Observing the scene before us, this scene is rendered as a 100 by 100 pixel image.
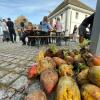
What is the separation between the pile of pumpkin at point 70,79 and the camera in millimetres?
1028

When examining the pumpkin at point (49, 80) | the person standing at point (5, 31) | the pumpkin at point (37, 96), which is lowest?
the person standing at point (5, 31)

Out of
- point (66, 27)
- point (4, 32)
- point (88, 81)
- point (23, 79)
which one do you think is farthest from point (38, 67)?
point (66, 27)

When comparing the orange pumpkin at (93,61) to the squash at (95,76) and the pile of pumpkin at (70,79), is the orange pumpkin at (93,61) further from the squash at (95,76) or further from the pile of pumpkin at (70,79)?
the squash at (95,76)

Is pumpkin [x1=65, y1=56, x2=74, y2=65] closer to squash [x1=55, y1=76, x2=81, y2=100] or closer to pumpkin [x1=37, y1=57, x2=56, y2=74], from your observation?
pumpkin [x1=37, y1=57, x2=56, y2=74]

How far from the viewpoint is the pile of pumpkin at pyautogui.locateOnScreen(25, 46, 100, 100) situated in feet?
3.37

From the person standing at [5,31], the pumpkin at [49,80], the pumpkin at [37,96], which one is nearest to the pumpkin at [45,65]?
the pumpkin at [49,80]

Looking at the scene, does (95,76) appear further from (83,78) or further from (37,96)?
(37,96)

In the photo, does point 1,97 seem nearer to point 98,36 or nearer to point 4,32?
point 98,36

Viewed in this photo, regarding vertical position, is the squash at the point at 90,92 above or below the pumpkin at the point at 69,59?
below

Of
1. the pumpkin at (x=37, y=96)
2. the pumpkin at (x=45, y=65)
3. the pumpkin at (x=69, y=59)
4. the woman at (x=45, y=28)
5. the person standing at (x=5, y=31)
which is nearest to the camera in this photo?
the pumpkin at (x=37, y=96)

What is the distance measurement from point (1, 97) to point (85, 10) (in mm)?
36850

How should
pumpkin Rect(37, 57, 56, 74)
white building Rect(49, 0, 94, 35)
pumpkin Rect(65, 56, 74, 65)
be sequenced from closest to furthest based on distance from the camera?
pumpkin Rect(37, 57, 56, 74)
pumpkin Rect(65, 56, 74, 65)
white building Rect(49, 0, 94, 35)

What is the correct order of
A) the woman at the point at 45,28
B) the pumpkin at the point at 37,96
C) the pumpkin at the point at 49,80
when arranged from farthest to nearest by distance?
the woman at the point at 45,28, the pumpkin at the point at 49,80, the pumpkin at the point at 37,96

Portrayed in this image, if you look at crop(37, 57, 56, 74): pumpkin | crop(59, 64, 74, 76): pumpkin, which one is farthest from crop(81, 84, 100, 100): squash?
crop(37, 57, 56, 74): pumpkin
